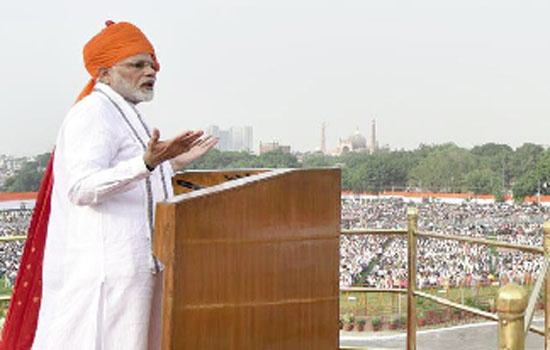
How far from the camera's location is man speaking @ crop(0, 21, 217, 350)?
1.58 m

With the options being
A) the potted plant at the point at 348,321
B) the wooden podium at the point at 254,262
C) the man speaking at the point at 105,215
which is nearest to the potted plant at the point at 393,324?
the potted plant at the point at 348,321

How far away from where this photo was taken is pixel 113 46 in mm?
1739

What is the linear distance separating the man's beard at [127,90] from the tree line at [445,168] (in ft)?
157

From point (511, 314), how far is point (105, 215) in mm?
853

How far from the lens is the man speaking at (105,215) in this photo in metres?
1.58

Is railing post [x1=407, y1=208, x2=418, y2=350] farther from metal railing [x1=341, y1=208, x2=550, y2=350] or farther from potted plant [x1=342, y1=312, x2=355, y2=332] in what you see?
potted plant [x1=342, y1=312, x2=355, y2=332]

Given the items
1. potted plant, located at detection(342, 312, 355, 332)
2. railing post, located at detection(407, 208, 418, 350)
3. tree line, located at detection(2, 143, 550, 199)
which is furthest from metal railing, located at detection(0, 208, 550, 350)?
tree line, located at detection(2, 143, 550, 199)

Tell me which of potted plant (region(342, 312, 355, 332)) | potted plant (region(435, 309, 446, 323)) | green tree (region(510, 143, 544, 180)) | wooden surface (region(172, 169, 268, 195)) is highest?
green tree (region(510, 143, 544, 180))

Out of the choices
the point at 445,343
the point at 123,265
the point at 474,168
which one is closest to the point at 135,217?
the point at 123,265

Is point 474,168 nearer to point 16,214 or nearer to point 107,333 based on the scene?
point 16,214

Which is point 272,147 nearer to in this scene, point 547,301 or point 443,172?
point 443,172

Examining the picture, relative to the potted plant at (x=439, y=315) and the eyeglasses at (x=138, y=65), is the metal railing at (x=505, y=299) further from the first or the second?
the potted plant at (x=439, y=315)

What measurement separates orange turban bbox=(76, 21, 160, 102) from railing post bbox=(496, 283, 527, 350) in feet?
3.21

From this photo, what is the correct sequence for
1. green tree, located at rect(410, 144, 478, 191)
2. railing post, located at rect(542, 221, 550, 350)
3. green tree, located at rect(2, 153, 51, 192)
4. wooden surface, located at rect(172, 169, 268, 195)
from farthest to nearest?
green tree, located at rect(410, 144, 478, 191), green tree, located at rect(2, 153, 51, 192), railing post, located at rect(542, 221, 550, 350), wooden surface, located at rect(172, 169, 268, 195)
